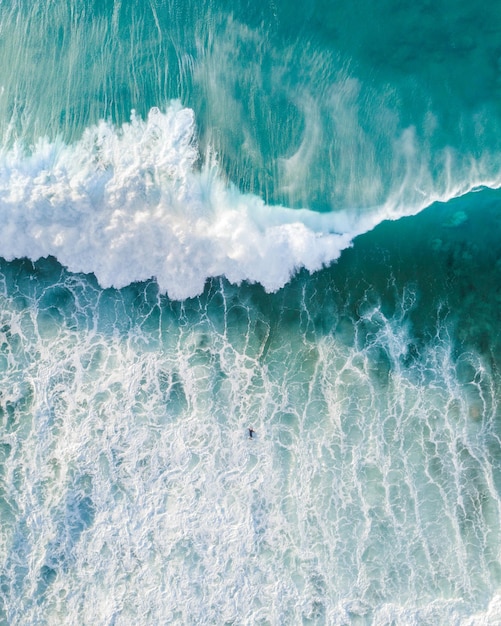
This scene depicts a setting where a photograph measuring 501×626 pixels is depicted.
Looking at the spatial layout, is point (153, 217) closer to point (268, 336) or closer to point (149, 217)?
point (149, 217)

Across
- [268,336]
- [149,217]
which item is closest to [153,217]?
[149,217]

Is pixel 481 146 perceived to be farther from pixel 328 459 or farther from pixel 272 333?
pixel 328 459

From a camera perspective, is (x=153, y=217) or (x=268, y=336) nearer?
(x=153, y=217)

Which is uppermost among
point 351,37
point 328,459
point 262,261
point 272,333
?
point 351,37

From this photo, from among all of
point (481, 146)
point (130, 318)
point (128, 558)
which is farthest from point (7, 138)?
point (481, 146)
